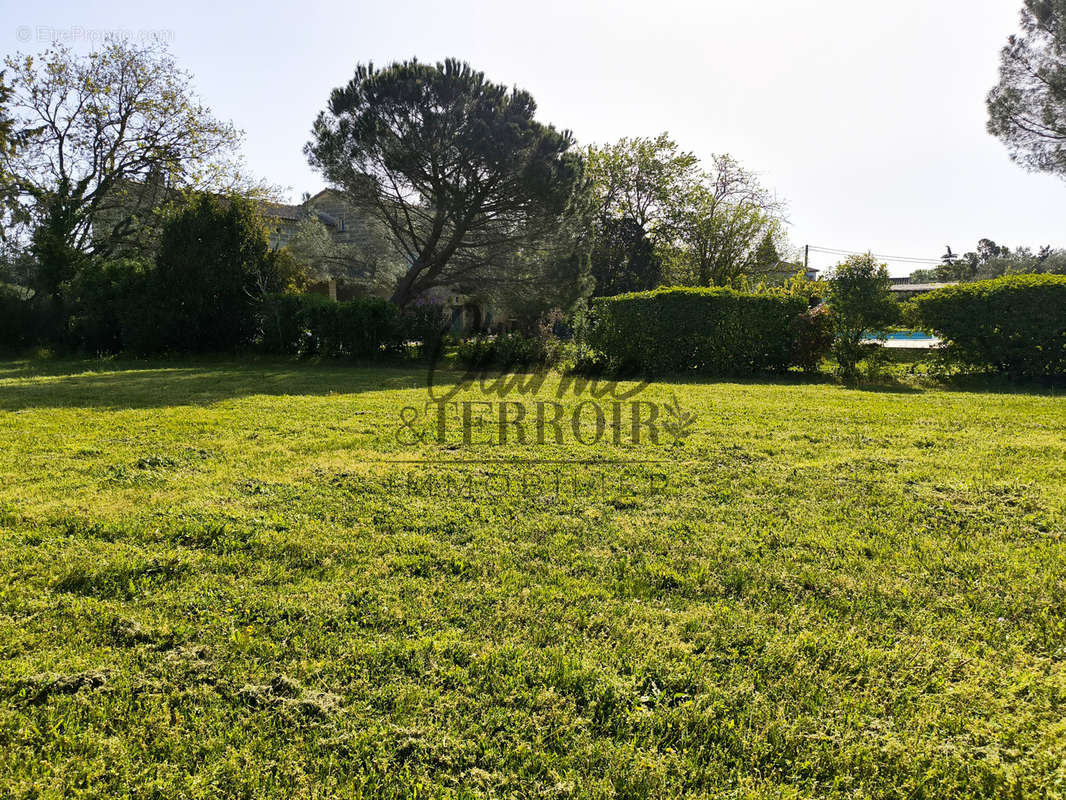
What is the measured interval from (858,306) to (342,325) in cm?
1094

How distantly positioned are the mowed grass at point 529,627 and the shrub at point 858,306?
22.2 feet

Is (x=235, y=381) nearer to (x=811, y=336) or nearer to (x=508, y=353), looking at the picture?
(x=508, y=353)

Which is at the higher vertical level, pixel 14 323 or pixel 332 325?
pixel 14 323

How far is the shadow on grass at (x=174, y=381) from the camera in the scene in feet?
25.4

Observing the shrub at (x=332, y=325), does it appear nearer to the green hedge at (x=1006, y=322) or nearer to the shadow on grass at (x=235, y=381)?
the shadow on grass at (x=235, y=381)

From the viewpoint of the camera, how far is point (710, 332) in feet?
39.0

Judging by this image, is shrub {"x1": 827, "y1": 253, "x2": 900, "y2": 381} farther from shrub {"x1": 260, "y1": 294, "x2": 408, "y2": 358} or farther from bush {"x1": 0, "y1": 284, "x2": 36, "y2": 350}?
bush {"x1": 0, "y1": 284, "x2": 36, "y2": 350}

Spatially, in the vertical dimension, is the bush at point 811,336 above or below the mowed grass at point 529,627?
above

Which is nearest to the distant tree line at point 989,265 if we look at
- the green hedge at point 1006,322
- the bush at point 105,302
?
the green hedge at point 1006,322

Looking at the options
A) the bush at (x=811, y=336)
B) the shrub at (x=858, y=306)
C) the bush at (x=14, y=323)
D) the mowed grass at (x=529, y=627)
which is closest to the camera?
the mowed grass at (x=529, y=627)

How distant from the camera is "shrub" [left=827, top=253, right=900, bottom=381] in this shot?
1098 cm

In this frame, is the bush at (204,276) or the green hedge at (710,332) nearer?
the green hedge at (710,332)


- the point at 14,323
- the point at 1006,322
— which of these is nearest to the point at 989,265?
the point at 1006,322

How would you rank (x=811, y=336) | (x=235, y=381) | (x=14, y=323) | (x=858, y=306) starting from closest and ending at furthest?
(x=235, y=381)
(x=858, y=306)
(x=811, y=336)
(x=14, y=323)
